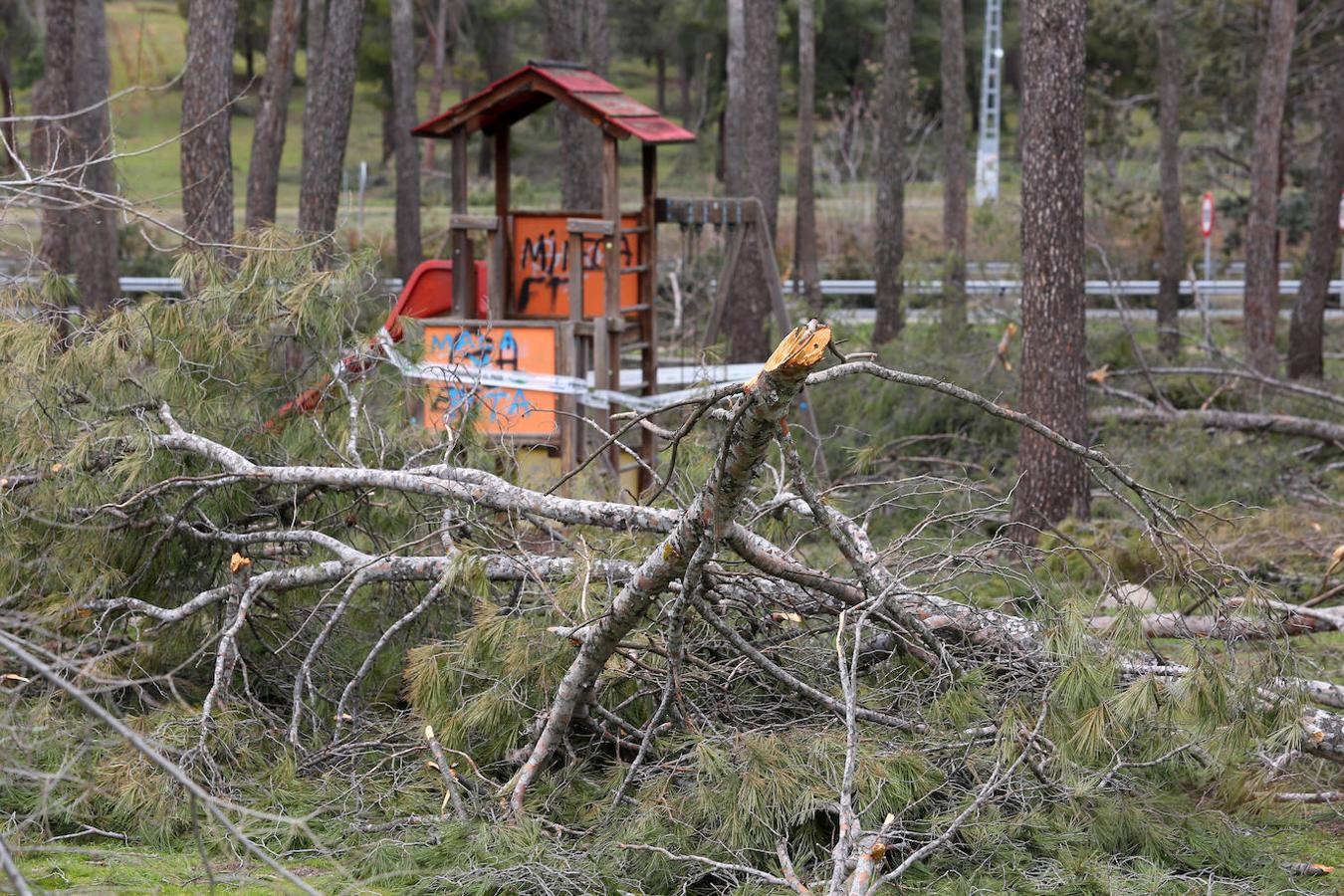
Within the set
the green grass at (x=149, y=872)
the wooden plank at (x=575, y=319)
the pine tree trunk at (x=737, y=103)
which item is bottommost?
the green grass at (x=149, y=872)

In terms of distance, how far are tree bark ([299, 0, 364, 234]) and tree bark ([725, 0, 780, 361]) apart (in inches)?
158

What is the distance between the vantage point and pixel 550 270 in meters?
11.1

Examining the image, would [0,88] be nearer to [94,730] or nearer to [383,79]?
[383,79]

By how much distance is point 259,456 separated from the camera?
6473mm

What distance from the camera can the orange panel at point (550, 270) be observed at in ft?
36.5

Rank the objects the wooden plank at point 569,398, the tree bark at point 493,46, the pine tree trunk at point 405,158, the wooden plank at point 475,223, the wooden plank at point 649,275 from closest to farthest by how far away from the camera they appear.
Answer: the wooden plank at point 569,398
the wooden plank at point 475,223
the wooden plank at point 649,275
the pine tree trunk at point 405,158
the tree bark at point 493,46

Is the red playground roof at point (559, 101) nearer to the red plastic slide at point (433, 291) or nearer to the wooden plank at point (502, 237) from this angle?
the wooden plank at point (502, 237)

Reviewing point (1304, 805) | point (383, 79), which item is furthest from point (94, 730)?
point (383, 79)

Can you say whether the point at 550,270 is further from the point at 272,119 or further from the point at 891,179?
the point at 891,179

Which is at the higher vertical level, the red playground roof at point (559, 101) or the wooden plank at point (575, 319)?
the red playground roof at point (559, 101)

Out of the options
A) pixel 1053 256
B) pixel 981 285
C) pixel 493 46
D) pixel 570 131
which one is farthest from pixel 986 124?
pixel 1053 256

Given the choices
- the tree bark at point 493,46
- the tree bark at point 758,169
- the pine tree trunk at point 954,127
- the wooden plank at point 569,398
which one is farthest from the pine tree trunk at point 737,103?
the tree bark at point 493,46

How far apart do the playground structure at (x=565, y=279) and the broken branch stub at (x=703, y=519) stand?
14.9 ft

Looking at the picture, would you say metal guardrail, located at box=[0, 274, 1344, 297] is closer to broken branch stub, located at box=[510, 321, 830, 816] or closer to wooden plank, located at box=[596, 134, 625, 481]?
wooden plank, located at box=[596, 134, 625, 481]
